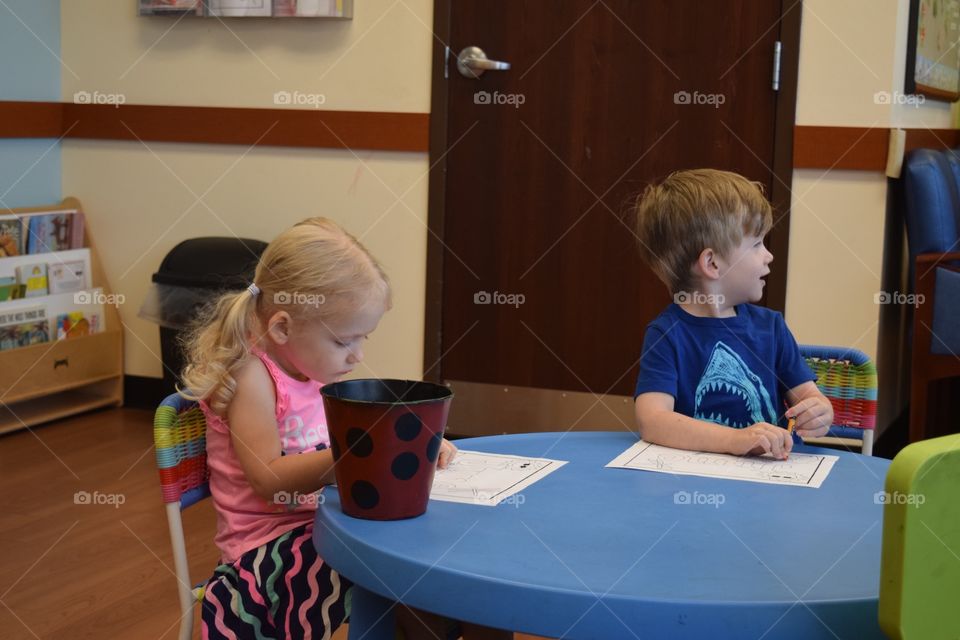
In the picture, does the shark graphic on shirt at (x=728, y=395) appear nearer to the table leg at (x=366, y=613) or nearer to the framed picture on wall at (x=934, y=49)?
the table leg at (x=366, y=613)

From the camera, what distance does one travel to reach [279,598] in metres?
1.38

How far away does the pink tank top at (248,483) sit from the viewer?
145 centimetres

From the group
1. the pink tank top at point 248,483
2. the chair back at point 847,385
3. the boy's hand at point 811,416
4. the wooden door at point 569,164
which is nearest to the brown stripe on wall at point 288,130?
the wooden door at point 569,164

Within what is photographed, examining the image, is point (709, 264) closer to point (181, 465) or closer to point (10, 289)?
point (181, 465)

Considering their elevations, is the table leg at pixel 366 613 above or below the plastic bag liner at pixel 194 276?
below

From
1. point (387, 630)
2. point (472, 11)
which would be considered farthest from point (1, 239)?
point (387, 630)

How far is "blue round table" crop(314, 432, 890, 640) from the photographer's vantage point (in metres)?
0.92

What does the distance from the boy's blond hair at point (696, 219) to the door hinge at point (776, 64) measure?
5.00ft

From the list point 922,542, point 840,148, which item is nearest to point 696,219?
point 922,542

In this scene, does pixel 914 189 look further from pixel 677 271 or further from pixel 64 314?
pixel 64 314

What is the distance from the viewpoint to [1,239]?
371 centimetres

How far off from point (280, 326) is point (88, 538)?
152 cm

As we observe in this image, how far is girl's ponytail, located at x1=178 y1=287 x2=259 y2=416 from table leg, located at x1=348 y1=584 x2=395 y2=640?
13.7 inches

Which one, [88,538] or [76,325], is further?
[76,325]
